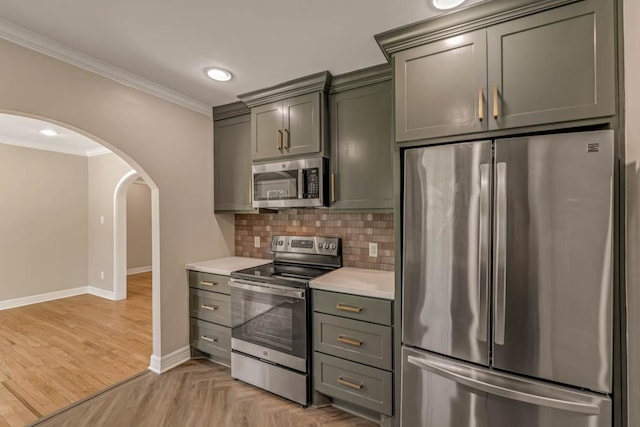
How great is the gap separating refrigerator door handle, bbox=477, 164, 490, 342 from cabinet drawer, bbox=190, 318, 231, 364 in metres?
2.04

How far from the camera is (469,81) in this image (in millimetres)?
1514

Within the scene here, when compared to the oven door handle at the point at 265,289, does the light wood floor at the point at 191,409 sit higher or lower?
lower

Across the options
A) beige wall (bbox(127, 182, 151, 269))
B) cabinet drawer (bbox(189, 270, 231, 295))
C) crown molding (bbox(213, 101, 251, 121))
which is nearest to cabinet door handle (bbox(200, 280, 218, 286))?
cabinet drawer (bbox(189, 270, 231, 295))

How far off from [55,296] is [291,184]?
4.97 metres

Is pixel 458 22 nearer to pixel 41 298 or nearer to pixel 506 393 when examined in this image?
pixel 506 393

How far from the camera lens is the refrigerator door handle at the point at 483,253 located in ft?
4.63

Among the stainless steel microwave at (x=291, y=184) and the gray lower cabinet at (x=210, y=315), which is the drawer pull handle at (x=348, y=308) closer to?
the stainless steel microwave at (x=291, y=184)

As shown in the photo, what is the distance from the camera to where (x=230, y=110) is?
2.91 metres

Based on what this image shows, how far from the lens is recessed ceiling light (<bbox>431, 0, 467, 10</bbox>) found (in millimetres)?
1446

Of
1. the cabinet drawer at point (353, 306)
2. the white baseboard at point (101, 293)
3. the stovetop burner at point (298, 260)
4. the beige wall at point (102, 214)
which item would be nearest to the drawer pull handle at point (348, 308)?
the cabinet drawer at point (353, 306)

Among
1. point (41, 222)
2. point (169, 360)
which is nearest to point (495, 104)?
point (169, 360)

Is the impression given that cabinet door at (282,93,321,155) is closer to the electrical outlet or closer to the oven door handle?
the electrical outlet

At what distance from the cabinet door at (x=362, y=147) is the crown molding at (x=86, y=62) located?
1480mm

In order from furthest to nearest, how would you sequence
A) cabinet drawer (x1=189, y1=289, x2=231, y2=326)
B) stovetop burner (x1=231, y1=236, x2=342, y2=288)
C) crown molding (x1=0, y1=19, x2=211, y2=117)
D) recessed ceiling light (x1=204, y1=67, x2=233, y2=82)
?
1. cabinet drawer (x1=189, y1=289, x2=231, y2=326)
2. stovetop burner (x1=231, y1=236, x2=342, y2=288)
3. recessed ceiling light (x1=204, y1=67, x2=233, y2=82)
4. crown molding (x1=0, y1=19, x2=211, y2=117)
